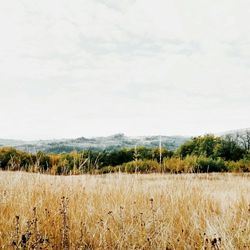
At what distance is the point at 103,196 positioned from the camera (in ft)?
16.3

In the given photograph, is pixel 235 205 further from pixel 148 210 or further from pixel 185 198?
pixel 148 210

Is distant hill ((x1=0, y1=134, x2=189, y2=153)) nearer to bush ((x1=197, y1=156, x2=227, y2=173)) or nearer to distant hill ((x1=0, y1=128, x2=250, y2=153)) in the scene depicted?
distant hill ((x1=0, y1=128, x2=250, y2=153))

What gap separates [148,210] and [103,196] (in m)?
1.03

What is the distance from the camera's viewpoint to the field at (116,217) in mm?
3088

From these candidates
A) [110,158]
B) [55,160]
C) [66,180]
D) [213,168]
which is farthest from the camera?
[110,158]

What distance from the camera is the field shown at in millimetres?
3088

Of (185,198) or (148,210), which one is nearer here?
(148,210)

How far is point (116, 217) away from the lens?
3.85m

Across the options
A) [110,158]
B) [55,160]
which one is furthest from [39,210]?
[110,158]

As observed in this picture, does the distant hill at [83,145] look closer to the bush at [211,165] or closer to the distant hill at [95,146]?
the distant hill at [95,146]

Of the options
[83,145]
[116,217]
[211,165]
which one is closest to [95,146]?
[83,145]

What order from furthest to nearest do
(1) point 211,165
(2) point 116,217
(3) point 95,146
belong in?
(3) point 95,146 < (1) point 211,165 < (2) point 116,217

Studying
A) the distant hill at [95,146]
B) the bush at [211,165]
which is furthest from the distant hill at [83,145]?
the bush at [211,165]

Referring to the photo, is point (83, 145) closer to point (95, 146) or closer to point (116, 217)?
point (95, 146)
